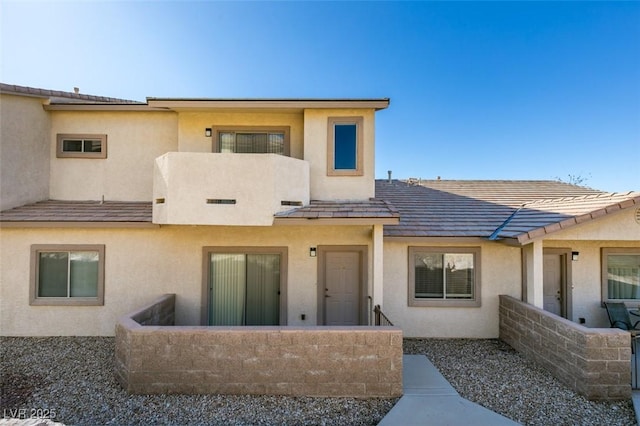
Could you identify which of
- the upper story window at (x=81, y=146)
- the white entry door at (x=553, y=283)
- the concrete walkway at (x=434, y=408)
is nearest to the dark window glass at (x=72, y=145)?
the upper story window at (x=81, y=146)

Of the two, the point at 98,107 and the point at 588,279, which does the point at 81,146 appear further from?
the point at 588,279

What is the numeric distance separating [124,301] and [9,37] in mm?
8488

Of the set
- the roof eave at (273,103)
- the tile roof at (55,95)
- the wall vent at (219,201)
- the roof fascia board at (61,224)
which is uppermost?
the tile roof at (55,95)

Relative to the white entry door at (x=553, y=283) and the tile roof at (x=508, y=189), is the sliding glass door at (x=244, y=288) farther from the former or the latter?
the tile roof at (x=508, y=189)

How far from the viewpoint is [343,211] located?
738cm

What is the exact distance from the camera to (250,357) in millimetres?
5418

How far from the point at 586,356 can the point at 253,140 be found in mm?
9454

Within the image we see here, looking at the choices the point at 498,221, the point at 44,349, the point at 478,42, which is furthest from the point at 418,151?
the point at 44,349

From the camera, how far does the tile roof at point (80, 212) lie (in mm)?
8055

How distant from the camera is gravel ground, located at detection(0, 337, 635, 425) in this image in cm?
478

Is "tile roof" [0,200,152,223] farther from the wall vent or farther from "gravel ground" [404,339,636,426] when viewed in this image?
"gravel ground" [404,339,636,426]

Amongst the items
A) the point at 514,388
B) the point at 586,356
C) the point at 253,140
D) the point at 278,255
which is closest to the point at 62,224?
the point at 253,140

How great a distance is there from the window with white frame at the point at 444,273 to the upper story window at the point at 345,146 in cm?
315

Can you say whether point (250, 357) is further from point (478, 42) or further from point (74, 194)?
point (478, 42)
